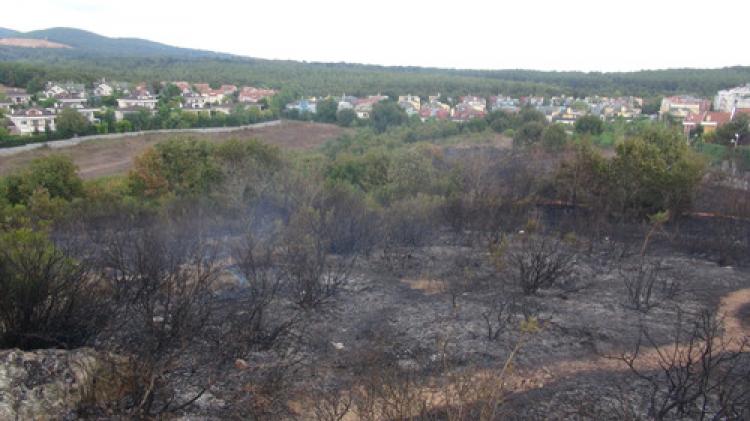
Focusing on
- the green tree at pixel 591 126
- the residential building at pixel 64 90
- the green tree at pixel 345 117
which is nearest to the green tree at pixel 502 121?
the green tree at pixel 591 126

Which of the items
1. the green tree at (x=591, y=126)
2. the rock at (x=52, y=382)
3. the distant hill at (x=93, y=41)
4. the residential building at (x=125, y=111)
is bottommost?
the rock at (x=52, y=382)

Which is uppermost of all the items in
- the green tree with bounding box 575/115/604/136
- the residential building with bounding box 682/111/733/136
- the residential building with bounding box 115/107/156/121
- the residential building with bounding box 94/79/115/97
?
the residential building with bounding box 94/79/115/97

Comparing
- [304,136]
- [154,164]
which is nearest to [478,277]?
[154,164]

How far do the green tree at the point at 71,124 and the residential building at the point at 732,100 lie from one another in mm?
50711

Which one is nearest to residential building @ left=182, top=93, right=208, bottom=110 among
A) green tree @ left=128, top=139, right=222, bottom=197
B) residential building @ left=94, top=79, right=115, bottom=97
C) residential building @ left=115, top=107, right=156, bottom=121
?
residential building @ left=115, top=107, right=156, bottom=121

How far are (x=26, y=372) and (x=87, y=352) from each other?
1.69 ft

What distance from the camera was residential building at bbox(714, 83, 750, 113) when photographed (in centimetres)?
4897

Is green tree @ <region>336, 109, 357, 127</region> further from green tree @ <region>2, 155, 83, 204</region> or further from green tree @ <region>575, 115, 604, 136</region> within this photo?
green tree @ <region>2, 155, 83, 204</region>

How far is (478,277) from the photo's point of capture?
948 centimetres

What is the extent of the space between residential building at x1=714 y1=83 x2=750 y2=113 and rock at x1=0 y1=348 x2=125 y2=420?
54.7 meters

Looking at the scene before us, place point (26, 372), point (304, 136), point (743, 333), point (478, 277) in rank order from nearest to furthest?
point (26, 372)
point (743, 333)
point (478, 277)
point (304, 136)

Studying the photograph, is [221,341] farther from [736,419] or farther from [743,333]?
[743,333]

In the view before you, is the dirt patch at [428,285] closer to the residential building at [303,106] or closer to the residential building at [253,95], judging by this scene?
the residential building at [303,106]

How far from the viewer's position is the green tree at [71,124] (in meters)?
32.2
